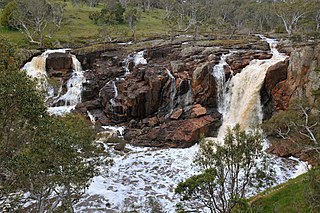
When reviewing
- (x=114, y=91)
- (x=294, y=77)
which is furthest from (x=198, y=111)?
(x=114, y=91)

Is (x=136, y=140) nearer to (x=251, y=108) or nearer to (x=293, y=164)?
(x=251, y=108)

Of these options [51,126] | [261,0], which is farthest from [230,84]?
[261,0]

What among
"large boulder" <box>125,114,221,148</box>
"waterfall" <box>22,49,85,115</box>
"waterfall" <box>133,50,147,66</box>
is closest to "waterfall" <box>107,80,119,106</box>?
"waterfall" <box>22,49,85,115</box>

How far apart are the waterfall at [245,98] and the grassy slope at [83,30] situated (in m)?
38.2

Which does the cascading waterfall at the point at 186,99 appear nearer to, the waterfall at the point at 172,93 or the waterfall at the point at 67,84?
the waterfall at the point at 172,93

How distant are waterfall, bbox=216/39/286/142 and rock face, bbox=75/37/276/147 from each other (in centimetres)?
126

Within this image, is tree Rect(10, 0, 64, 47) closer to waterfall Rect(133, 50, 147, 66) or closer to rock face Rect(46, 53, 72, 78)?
rock face Rect(46, 53, 72, 78)

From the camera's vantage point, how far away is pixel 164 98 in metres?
40.4

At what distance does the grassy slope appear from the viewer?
67812mm

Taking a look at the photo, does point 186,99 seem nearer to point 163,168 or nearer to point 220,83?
point 220,83

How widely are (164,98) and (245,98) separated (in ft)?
33.9

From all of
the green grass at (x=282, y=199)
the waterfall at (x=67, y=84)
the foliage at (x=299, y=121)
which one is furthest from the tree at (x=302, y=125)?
the waterfall at (x=67, y=84)

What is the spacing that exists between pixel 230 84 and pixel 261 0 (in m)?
119

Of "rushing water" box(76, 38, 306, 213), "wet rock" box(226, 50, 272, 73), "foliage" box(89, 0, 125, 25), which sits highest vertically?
"foliage" box(89, 0, 125, 25)
